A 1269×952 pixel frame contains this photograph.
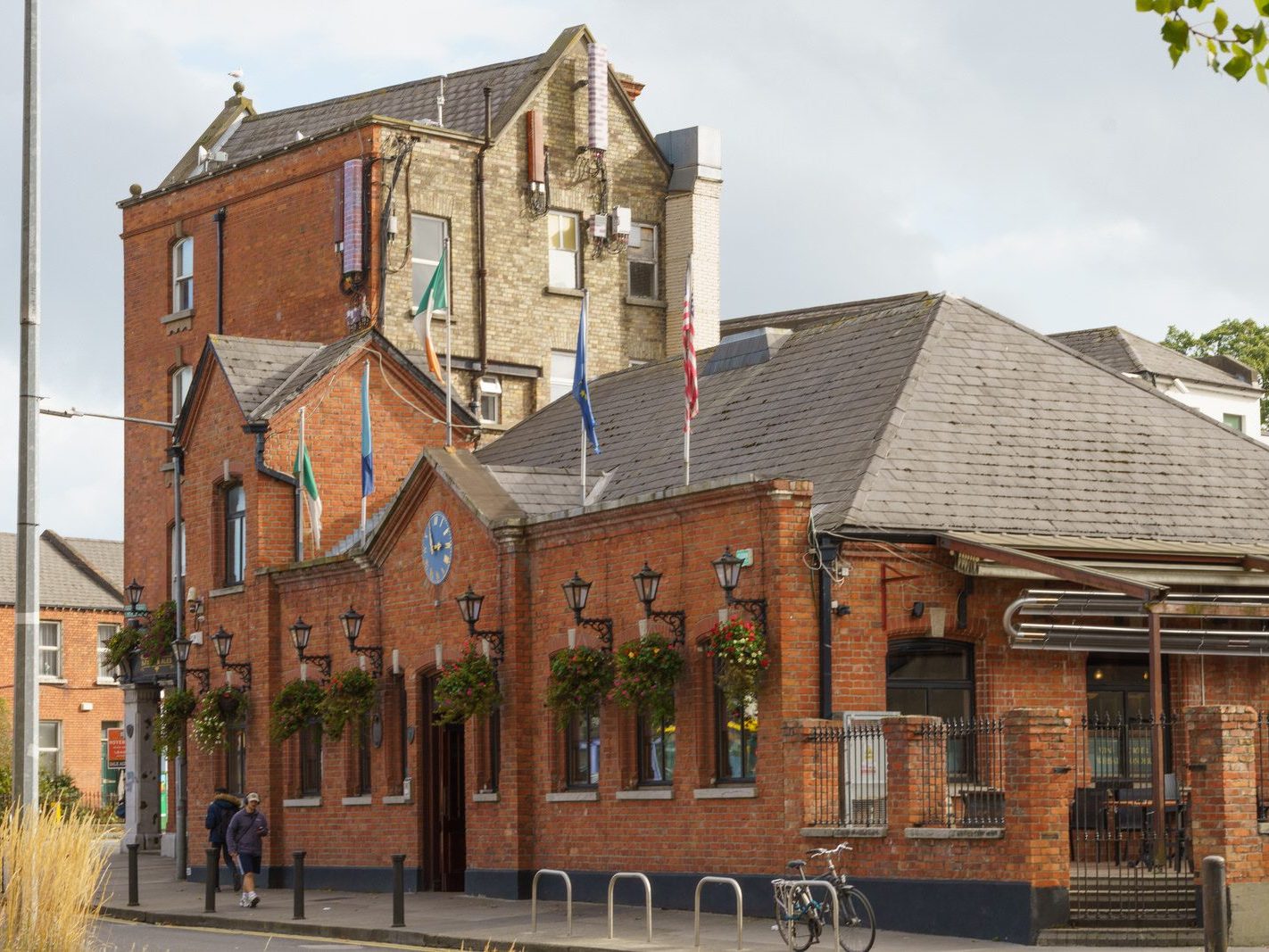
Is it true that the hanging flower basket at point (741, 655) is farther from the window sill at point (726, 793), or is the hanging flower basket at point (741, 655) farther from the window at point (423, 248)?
the window at point (423, 248)

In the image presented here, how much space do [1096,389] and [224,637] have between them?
14738 millimetres

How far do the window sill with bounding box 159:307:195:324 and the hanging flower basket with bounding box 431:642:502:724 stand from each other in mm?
17845

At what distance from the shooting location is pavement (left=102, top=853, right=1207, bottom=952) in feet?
65.4

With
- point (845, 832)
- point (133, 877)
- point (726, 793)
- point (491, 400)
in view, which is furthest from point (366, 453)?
point (845, 832)

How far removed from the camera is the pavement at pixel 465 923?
19.9 metres

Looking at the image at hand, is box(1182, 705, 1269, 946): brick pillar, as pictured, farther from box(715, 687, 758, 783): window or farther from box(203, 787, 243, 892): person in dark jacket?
box(203, 787, 243, 892): person in dark jacket

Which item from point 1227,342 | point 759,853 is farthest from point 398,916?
point 1227,342

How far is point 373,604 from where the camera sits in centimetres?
3048

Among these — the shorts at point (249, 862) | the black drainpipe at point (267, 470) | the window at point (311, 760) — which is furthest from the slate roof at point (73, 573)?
the shorts at point (249, 862)

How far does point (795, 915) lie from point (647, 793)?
5875mm

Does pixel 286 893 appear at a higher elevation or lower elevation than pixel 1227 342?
lower

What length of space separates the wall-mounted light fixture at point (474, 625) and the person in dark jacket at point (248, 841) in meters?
4.57

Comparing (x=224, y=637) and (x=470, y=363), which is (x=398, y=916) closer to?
(x=224, y=637)

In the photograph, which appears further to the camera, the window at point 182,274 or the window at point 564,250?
the window at point 182,274
